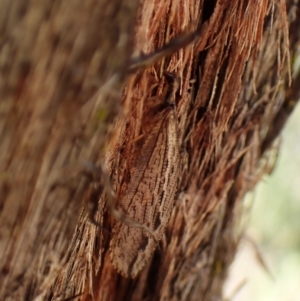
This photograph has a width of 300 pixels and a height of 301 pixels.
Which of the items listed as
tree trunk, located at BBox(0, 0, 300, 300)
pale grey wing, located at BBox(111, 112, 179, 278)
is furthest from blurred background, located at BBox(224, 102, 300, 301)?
pale grey wing, located at BBox(111, 112, 179, 278)

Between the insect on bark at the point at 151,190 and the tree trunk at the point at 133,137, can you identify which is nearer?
the tree trunk at the point at 133,137

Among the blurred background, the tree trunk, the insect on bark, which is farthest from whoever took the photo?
the blurred background

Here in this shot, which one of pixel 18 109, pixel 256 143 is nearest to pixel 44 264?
pixel 18 109

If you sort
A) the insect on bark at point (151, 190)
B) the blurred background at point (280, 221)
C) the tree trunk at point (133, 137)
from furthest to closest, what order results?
the blurred background at point (280, 221) < the insect on bark at point (151, 190) < the tree trunk at point (133, 137)

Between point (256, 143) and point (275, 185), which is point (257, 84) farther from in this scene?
point (275, 185)

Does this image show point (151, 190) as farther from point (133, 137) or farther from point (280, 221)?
point (280, 221)

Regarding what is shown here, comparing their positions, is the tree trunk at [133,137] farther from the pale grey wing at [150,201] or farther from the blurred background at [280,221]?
the blurred background at [280,221]

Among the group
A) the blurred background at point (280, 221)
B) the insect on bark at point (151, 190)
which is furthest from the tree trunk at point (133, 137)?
the blurred background at point (280, 221)

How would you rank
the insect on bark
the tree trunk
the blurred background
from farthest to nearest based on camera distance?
1. the blurred background
2. the insect on bark
3. the tree trunk

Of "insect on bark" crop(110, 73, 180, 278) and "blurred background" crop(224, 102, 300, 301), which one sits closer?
"insect on bark" crop(110, 73, 180, 278)

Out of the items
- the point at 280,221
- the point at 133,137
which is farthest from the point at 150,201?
the point at 280,221

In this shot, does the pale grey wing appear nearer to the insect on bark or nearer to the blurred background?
the insect on bark
